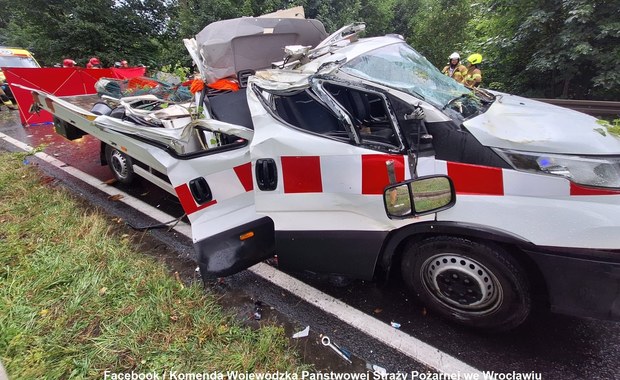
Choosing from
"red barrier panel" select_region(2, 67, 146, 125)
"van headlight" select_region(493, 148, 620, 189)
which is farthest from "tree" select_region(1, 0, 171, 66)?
"van headlight" select_region(493, 148, 620, 189)

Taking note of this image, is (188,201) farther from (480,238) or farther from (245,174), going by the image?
(480,238)

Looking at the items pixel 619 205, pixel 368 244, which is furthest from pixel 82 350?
pixel 619 205

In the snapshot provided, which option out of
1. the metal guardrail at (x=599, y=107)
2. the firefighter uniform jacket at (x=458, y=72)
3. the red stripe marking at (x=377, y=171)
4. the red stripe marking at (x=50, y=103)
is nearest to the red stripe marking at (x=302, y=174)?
the red stripe marking at (x=377, y=171)

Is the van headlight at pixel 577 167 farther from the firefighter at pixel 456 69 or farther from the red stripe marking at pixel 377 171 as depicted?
the firefighter at pixel 456 69

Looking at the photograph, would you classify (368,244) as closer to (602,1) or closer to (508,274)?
(508,274)

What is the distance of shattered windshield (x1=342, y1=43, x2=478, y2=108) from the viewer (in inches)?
86.8

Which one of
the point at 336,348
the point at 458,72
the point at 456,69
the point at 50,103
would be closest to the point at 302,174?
the point at 336,348

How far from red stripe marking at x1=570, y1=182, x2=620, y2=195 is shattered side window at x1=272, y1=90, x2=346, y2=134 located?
1.40 metres

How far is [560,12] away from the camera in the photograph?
24.4 ft

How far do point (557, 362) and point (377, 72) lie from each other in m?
2.10

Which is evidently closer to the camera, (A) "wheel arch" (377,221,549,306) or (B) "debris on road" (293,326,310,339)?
(A) "wheel arch" (377,221,549,306)

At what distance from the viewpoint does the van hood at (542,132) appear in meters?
1.80

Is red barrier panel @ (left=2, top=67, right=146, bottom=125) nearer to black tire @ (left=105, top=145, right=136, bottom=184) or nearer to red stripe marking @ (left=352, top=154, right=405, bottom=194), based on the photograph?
black tire @ (left=105, top=145, right=136, bottom=184)

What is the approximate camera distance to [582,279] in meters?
1.79
